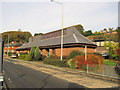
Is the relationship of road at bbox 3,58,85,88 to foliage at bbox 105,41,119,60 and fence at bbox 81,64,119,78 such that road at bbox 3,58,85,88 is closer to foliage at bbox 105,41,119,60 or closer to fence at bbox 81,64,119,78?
fence at bbox 81,64,119,78

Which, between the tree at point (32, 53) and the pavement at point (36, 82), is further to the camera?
the tree at point (32, 53)

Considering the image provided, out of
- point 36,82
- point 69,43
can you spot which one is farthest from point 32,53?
point 36,82

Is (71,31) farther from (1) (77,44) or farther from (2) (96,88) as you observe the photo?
(2) (96,88)

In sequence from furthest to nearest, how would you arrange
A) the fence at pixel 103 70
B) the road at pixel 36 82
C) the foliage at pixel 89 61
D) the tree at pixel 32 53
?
the tree at pixel 32 53 → the foliage at pixel 89 61 → the fence at pixel 103 70 → the road at pixel 36 82

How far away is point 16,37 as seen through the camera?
4611 inches

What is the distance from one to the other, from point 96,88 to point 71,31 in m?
29.3

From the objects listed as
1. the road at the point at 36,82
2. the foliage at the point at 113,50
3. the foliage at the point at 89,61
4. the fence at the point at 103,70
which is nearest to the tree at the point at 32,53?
the foliage at the point at 89,61

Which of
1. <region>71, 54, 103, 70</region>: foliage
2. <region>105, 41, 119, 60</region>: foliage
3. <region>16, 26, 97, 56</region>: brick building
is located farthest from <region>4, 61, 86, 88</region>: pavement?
<region>105, 41, 119, 60</region>: foliage

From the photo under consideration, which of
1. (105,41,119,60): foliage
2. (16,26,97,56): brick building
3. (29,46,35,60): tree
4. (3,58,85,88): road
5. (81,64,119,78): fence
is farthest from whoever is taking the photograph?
(29,46,35,60): tree

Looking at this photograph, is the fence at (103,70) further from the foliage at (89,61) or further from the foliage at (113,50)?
the foliage at (113,50)

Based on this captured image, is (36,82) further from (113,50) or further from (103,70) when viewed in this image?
(113,50)

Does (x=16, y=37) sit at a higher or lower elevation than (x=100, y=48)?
higher


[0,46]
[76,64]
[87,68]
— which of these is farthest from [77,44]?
[0,46]

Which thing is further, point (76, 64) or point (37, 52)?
point (37, 52)
